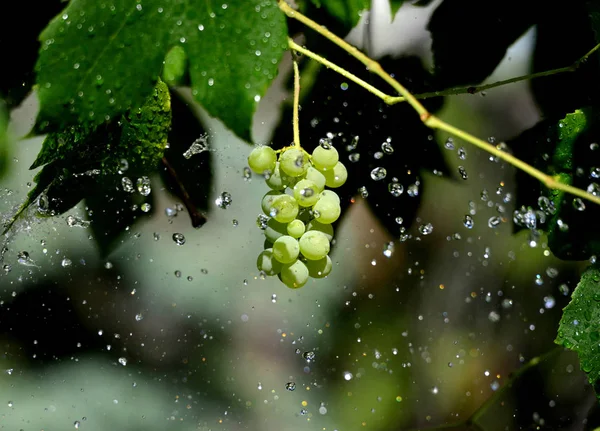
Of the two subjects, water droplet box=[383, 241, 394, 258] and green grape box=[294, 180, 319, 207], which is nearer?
green grape box=[294, 180, 319, 207]

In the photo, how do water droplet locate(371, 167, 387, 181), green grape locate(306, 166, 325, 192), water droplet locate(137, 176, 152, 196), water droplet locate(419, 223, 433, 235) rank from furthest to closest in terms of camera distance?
water droplet locate(419, 223, 433, 235)
water droplet locate(371, 167, 387, 181)
water droplet locate(137, 176, 152, 196)
green grape locate(306, 166, 325, 192)

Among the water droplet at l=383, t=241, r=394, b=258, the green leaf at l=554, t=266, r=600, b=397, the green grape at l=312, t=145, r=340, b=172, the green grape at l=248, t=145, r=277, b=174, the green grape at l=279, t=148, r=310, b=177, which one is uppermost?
the water droplet at l=383, t=241, r=394, b=258

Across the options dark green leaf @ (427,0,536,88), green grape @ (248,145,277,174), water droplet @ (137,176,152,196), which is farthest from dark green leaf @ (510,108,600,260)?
water droplet @ (137,176,152,196)

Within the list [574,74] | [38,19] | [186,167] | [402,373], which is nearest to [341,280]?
[402,373]

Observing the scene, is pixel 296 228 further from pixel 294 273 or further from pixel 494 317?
pixel 494 317

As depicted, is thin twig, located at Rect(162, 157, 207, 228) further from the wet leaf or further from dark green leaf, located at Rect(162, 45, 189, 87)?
dark green leaf, located at Rect(162, 45, 189, 87)

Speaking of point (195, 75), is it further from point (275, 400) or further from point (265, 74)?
point (275, 400)
